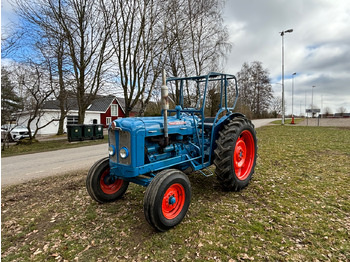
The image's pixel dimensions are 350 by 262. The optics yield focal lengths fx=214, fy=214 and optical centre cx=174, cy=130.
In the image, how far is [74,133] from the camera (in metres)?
14.0

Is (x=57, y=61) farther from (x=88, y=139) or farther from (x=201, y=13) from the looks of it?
(x=201, y=13)

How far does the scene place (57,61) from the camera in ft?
41.2

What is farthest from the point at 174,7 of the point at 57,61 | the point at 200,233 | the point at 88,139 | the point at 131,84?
the point at 200,233

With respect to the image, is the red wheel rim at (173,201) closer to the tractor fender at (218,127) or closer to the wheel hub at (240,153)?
the tractor fender at (218,127)

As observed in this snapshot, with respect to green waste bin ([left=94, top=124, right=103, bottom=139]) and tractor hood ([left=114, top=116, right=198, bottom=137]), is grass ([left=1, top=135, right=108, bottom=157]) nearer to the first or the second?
green waste bin ([left=94, top=124, right=103, bottom=139])

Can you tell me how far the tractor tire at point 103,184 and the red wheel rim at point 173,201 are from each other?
130cm

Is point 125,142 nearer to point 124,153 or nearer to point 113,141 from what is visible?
point 124,153

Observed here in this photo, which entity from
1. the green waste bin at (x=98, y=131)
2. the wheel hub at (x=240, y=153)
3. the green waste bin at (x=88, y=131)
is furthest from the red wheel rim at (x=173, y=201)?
the green waste bin at (x=98, y=131)

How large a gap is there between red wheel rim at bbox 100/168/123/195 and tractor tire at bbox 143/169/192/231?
1290mm

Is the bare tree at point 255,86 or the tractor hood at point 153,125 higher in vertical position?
the bare tree at point 255,86

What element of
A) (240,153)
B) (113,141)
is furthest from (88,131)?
(240,153)

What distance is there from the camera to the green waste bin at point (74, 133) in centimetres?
1381

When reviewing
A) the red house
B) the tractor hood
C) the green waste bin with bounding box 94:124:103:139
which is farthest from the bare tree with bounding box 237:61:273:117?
the tractor hood

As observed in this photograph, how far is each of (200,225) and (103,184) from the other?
1822 millimetres
